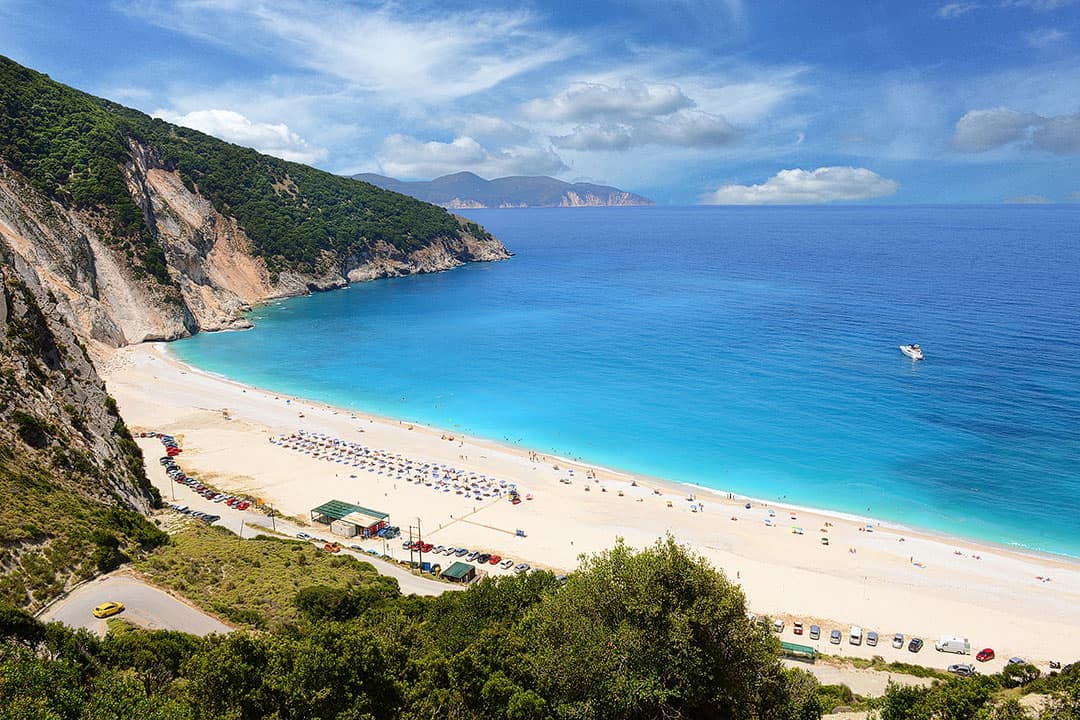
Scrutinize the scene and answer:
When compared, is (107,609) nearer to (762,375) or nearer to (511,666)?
(511,666)

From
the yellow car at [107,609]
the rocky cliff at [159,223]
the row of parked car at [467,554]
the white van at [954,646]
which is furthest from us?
the rocky cliff at [159,223]

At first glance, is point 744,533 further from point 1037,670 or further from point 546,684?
point 546,684

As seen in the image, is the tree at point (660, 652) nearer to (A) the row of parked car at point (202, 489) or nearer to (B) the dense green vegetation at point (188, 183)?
(A) the row of parked car at point (202, 489)

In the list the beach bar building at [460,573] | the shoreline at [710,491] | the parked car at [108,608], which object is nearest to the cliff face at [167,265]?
the shoreline at [710,491]

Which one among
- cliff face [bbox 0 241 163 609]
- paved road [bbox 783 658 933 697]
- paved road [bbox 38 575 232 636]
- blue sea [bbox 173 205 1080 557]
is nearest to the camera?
paved road [bbox 38 575 232 636]

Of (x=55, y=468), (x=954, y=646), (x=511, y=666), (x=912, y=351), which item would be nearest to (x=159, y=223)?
(x=55, y=468)

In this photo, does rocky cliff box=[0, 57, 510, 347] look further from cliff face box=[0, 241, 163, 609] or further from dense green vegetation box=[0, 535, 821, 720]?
dense green vegetation box=[0, 535, 821, 720]

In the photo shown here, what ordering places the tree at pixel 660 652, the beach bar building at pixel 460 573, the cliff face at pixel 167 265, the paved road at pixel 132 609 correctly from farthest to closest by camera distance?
the cliff face at pixel 167 265 < the beach bar building at pixel 460 573 < the paved road at pixel 132 609 < the tree at pixel 660 652

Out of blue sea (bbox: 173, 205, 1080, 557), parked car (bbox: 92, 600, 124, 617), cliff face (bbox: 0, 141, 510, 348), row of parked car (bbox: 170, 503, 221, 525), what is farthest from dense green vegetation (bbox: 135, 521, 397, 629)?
cliff face (bbox: 0, 141, 510, 348)
